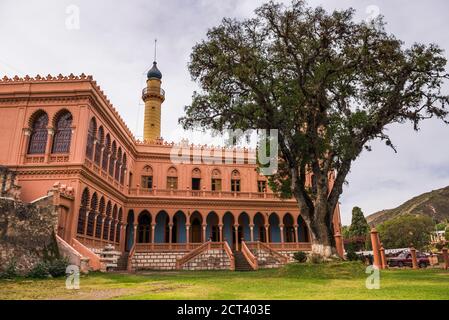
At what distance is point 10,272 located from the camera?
45.1 feet

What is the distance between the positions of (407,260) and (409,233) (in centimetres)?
3451

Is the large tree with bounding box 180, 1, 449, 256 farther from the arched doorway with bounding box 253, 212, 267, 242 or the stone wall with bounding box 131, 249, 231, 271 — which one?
the arched doorway with bounding box 253, 212, 267, 242

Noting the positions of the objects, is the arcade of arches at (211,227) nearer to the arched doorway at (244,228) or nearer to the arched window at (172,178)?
the arched doorway at (244,228)

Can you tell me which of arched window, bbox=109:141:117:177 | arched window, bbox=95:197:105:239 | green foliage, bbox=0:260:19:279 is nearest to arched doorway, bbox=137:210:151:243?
arched window, bbox=109:141:117:177

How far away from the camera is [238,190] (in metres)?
35.5

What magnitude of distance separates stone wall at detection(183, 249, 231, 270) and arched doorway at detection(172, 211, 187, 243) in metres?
6.01

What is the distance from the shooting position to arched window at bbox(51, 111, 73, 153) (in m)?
22.4

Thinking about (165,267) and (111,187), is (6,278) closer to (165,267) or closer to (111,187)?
(111,187)

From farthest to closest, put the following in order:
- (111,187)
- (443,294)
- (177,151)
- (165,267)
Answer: (177,151)
(165,267)
(111,187)
(443,294)

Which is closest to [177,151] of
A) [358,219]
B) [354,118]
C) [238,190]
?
[238,190]

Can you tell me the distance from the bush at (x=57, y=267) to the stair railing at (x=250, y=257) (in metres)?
13.8

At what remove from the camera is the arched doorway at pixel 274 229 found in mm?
35125

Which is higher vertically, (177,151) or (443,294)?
(177,151)
